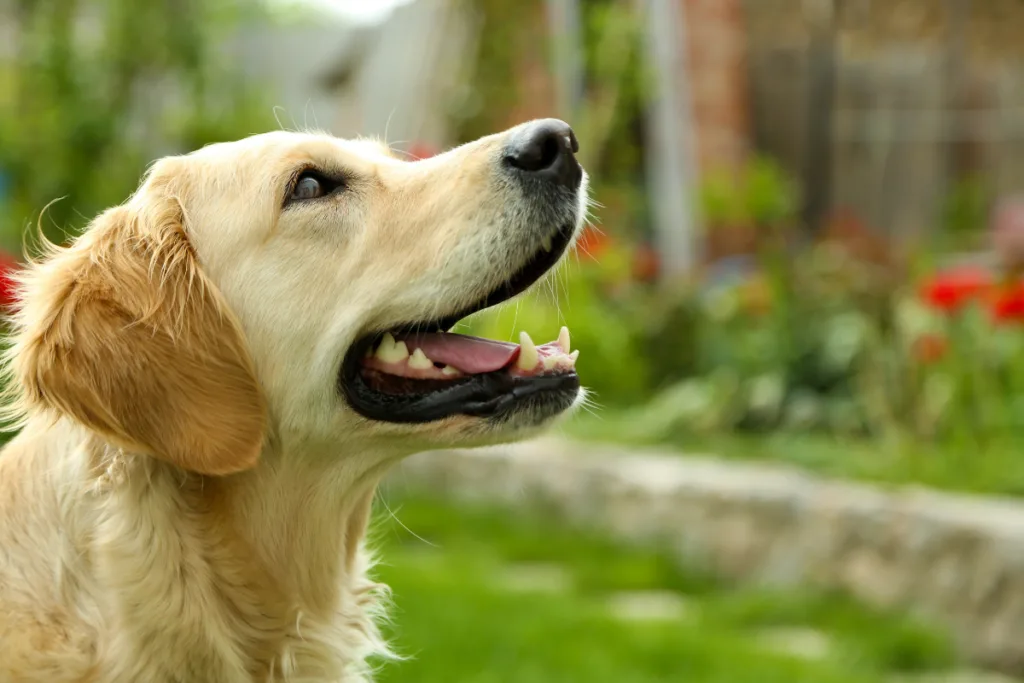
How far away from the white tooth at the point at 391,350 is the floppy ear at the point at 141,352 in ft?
0.87

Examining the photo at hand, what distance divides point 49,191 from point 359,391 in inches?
253

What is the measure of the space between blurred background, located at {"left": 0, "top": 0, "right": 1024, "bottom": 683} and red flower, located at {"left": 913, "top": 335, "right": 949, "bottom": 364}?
0.07ft

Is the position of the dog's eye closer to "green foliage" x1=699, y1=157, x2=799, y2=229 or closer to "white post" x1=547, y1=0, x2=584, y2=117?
"green foliage" x1=699, y1=157, x2=799, y2=229

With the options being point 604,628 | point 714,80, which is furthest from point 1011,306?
point 714,80

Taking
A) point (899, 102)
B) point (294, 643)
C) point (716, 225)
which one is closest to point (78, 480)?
point (294, 643)

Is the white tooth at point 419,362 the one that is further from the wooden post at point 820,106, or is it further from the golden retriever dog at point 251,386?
the wooden post at point 820,106

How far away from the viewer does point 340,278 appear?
2.37m

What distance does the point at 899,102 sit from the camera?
9.76 m

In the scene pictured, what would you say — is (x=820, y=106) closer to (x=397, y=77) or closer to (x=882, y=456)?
(x=397, y=77)

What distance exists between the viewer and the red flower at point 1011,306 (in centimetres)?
520

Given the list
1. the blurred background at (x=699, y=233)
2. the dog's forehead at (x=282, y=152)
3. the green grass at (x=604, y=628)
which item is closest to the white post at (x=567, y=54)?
the blurred background at (x=699, y=233)

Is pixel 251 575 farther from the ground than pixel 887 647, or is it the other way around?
pixel 251 575

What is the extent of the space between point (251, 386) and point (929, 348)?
3928 mm

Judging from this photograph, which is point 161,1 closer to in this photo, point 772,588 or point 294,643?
point 772,588
